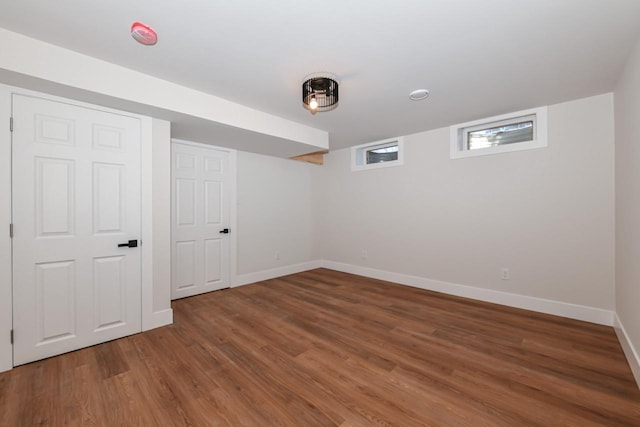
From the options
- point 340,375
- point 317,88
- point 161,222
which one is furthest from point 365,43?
point 161,222

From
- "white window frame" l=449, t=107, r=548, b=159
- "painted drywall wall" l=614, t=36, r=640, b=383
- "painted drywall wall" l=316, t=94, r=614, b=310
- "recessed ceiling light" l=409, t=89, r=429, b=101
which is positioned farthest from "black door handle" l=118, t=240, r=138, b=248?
"painted drywall wall" l=614, t=36, r=640, b=383

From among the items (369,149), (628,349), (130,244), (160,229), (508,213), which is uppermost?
(369,149)

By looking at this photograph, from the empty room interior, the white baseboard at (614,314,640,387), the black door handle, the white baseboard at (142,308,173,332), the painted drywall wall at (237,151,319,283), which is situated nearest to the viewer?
the empty room interior

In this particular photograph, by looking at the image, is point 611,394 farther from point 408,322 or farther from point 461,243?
point 461,243

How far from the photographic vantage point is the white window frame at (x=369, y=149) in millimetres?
4313

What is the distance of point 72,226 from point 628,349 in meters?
4.83

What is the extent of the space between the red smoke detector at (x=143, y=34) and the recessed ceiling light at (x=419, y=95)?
2.32 meters

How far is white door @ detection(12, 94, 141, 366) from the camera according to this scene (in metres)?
2.10

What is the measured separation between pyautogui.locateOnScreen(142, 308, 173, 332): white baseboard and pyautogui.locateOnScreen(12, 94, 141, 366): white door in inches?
3.1

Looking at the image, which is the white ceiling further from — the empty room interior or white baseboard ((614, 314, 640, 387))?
white baseboard ((614, 314, 640, 387))

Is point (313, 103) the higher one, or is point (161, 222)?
point (313, 103)

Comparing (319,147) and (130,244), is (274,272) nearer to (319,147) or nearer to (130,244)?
(319,147)

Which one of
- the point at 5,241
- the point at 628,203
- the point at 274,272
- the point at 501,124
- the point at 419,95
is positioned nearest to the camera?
the point at 5,241

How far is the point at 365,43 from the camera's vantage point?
6.26ft
